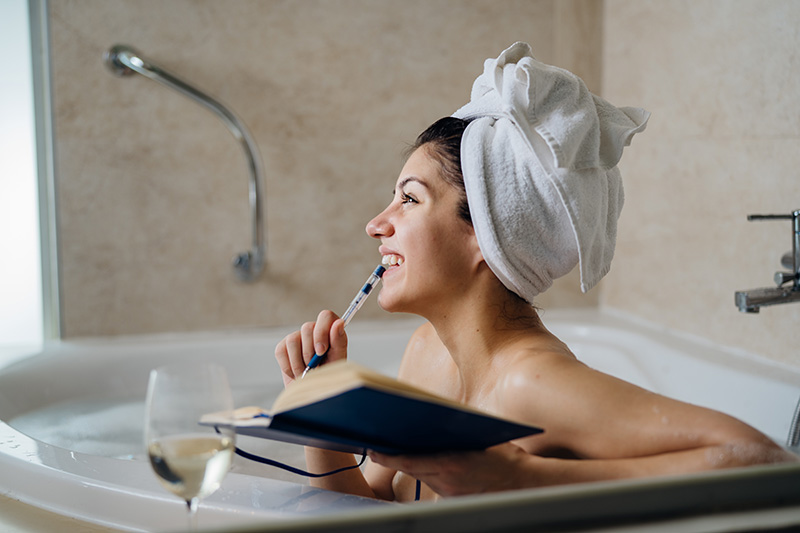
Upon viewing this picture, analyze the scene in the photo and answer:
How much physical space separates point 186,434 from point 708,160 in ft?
4.94

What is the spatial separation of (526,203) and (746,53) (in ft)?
3.26

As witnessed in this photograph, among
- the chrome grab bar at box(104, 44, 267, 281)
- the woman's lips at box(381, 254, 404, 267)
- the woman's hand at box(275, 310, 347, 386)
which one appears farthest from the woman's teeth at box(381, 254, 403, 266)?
the chrome grab bar at box(104, 44, 267, 281)

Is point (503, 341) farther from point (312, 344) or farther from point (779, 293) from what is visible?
point (779, 293)

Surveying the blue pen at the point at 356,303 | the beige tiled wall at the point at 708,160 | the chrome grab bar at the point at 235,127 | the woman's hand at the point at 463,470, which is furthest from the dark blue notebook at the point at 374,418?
the chrome grab bar at the point at 235,127

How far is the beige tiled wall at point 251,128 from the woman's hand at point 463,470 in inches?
60.6

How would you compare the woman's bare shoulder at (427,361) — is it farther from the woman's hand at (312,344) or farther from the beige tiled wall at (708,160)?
the beige tiled wall at (708,160)

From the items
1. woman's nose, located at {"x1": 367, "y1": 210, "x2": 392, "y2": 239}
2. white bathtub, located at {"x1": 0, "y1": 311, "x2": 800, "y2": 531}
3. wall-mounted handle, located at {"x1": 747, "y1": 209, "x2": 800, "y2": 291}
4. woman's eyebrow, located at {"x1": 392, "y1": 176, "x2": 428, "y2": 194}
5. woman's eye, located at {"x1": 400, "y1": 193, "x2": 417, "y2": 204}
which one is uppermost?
woman's eyebrow, located at {"x1": 392, "y1": 176, "x2": 428, "y2": 194}

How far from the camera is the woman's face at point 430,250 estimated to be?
0.96 metres

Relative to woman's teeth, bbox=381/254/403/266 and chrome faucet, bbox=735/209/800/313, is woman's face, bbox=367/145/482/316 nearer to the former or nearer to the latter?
woman's teeth, bbox=381/254/403/266

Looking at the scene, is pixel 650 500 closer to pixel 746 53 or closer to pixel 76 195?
pixel 746 53

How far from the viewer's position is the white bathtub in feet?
1.54

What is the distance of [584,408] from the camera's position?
0.75 m

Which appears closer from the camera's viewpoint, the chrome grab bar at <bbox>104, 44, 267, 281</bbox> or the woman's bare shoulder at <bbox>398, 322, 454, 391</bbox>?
the woman's bare shoulder at <bbox>398, 322, 454, 391</bbox>

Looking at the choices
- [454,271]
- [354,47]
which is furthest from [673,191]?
[454,271]
